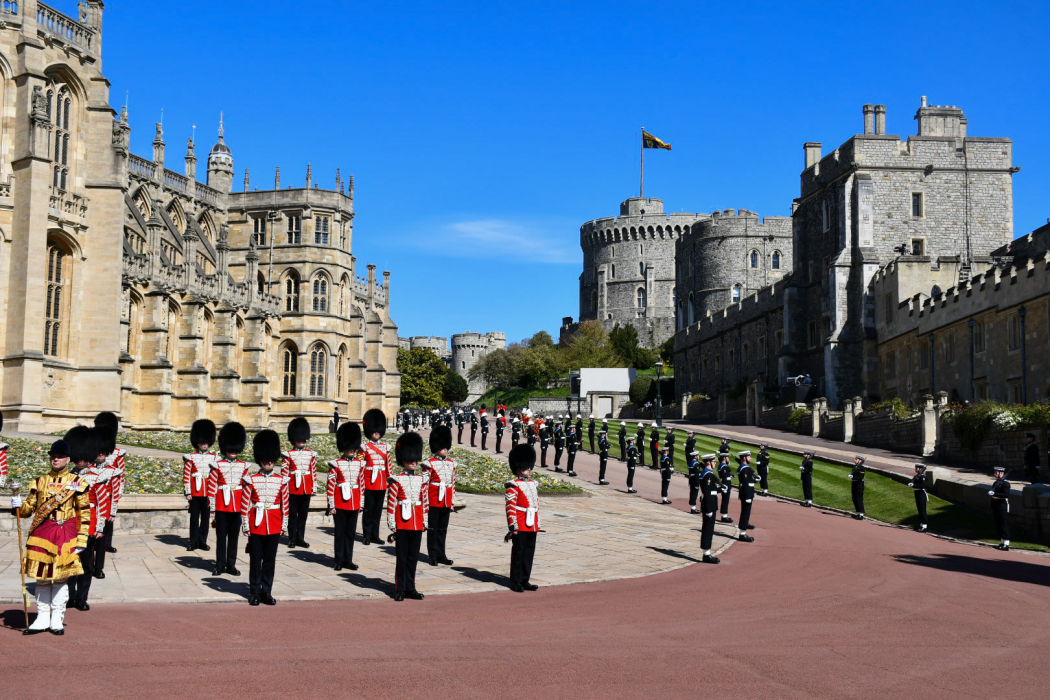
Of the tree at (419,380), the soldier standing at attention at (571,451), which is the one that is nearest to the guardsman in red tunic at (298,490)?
the soldier standing at attention at (571,451)

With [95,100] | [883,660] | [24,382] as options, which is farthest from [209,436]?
[95,100]

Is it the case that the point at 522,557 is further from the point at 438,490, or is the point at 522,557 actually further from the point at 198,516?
the point at 198,516

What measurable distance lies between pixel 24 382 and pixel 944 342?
1308 inches

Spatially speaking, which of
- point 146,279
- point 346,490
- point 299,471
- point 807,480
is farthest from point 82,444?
point 146,279

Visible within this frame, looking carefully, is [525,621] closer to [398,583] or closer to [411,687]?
[398,583]

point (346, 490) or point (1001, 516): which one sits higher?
point (346, 490)

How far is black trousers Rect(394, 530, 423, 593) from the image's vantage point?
1116cm

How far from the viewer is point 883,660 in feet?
28.1

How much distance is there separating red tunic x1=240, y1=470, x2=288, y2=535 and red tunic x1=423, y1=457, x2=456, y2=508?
2338mm

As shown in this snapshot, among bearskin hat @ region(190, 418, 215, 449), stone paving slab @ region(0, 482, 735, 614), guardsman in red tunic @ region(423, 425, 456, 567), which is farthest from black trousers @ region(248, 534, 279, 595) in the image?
bearskin hat @ region(190, 418, 215, 449)

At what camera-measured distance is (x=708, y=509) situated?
15.5m

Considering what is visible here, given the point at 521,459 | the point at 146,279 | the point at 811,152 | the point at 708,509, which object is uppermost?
the point at 811,152

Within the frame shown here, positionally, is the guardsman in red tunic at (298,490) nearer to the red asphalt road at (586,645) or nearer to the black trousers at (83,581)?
the red asphalt road at (586,645)

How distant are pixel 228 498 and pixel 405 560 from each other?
2772 mm
